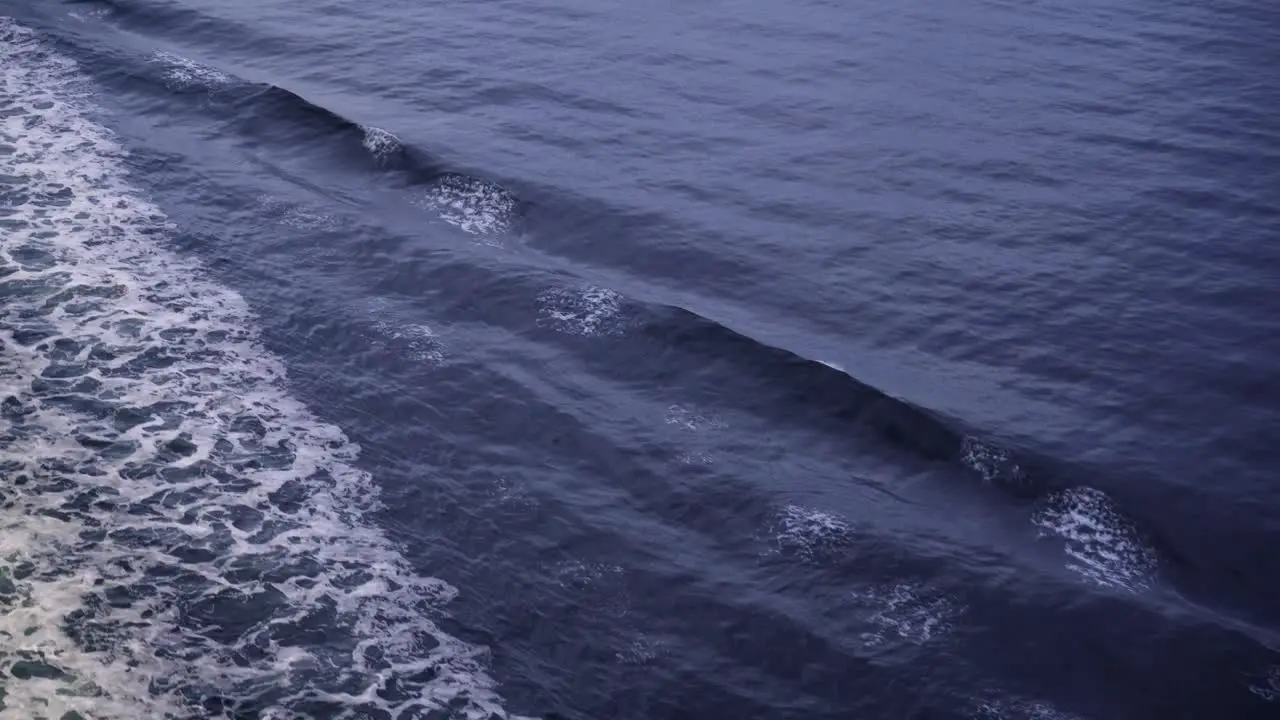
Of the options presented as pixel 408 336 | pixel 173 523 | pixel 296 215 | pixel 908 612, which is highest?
pixel 296 215

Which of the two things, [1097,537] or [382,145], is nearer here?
[1097,537]

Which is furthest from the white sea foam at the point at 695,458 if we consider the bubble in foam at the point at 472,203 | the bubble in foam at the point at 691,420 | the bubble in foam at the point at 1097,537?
the bubble in foam at the point at 472,203

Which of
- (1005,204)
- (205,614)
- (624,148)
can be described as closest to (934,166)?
(1005,204)

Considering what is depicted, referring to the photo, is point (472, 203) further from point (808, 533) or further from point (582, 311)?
point (808, 533)

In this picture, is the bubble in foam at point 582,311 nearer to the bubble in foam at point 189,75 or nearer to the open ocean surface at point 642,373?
the open ocean surface at point 642,373

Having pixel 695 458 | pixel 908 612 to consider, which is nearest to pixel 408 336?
pixel 695 458

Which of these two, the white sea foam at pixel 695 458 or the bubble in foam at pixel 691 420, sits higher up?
the bubble in foam at pixel 691 420
